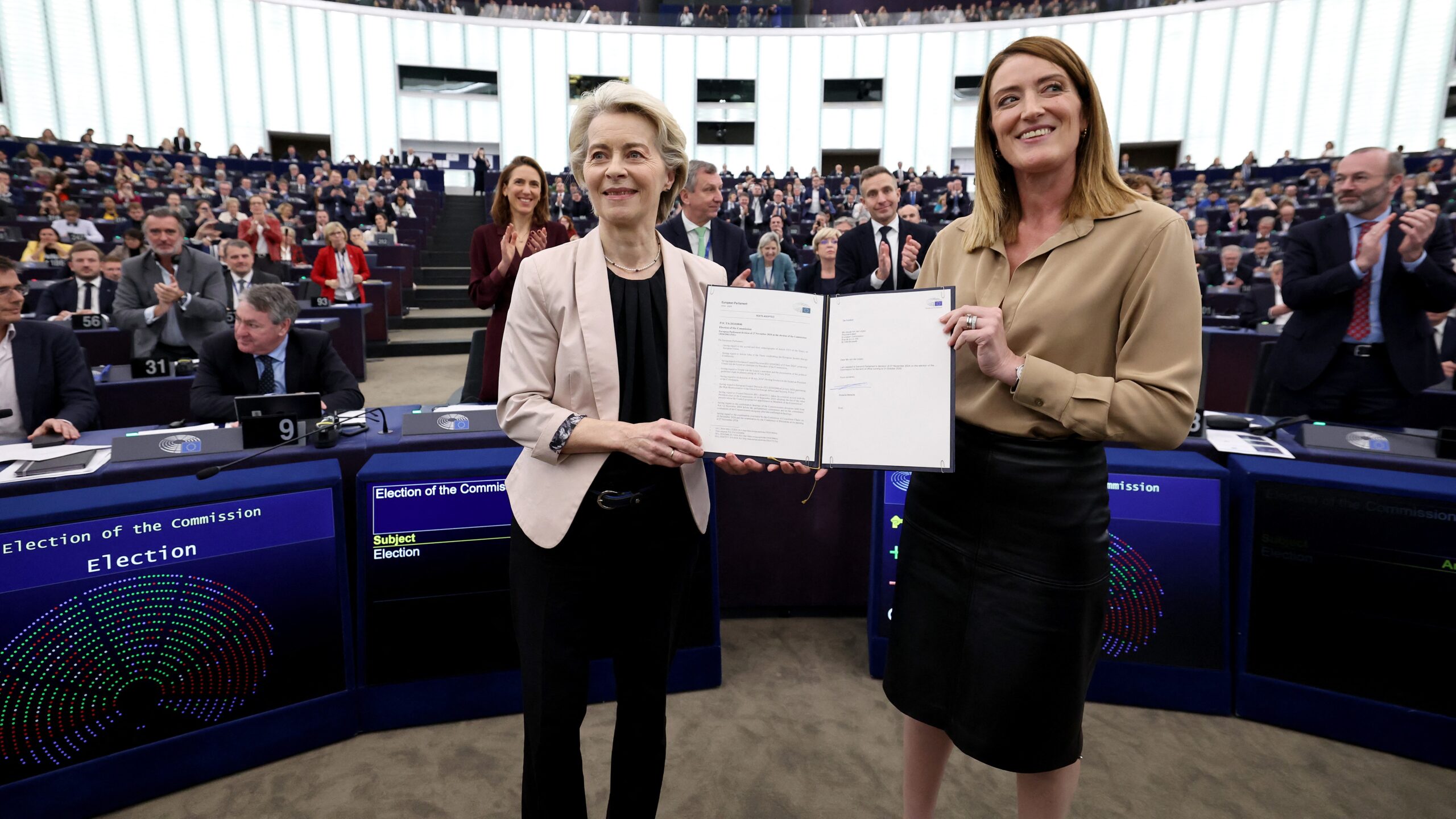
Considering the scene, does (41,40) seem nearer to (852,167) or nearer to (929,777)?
(852,167)

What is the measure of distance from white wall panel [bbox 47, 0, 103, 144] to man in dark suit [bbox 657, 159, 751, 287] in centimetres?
2055

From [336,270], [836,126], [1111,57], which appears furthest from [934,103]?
[336,270]

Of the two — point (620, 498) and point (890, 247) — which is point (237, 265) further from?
point (620, 498)

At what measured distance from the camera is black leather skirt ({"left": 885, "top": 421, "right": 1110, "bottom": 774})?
1.07m

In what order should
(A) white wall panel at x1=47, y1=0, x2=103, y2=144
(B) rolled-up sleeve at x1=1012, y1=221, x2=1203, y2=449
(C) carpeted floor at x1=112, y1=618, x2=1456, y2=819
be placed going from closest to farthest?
(B) rolled-up sleeve at x1=1012, y1=221, x2=1203, y2=449 < (C) carpeted floor at x1=112, y1=618, x2=1456, y2=819 < (A) white wall panel at x1=47, y1=0, x2=103, y2=144

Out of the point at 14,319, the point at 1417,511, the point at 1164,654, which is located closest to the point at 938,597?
the point at 1164,654

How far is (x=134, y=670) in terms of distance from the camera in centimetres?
172

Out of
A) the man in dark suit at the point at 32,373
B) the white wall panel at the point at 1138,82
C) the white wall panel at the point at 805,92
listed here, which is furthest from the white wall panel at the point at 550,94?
the man in dark suit at the point at 32,373

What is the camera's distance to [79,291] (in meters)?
5.04

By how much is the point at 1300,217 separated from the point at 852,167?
14.0 m

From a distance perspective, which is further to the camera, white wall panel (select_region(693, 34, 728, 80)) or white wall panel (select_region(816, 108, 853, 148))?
white wall panel (select_region(816, 108, 853, 148))

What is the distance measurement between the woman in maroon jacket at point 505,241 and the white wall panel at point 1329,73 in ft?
69.7

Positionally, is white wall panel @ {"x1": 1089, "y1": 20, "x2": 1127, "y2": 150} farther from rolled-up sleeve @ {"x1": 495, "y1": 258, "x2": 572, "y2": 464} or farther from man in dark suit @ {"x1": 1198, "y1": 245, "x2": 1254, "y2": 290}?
rolled-up sleeve @ {"x1": 495, "y1": 258, "x2": 572, "y2": 464}

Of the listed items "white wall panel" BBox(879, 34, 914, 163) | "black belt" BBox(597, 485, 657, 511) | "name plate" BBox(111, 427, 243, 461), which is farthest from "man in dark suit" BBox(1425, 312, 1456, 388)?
"white wall panel" BBox(879, 34, 914, 163)
